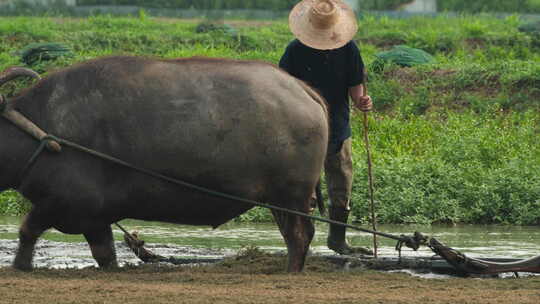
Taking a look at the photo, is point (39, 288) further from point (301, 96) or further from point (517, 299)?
point (517, 299)

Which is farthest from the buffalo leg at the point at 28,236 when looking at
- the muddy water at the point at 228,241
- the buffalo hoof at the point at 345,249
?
the buffalo hoof at the point at 345,249

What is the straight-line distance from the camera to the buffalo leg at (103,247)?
7.73 meters

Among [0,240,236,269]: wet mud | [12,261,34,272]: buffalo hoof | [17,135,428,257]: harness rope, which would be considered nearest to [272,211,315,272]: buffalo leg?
[17,135,428,257]: harness rope

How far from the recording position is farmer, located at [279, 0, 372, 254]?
327 inches

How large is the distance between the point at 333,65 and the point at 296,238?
1525 mm

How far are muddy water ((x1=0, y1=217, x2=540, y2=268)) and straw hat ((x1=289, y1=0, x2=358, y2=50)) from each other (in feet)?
6.14

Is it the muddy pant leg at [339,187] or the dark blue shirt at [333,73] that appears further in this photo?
the muddy pant leg at [339,187]

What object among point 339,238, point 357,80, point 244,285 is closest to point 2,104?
point 244,285

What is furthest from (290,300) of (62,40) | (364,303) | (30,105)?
(62,40)

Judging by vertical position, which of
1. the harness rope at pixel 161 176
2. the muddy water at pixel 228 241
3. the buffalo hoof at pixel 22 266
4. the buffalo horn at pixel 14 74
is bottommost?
the muddy water at pixel 228 241

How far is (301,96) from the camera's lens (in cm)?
768

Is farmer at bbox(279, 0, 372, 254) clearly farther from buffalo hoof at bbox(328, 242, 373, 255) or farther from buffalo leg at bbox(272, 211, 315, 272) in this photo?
buffalo leg at bbox(272, 211, 315, 272)

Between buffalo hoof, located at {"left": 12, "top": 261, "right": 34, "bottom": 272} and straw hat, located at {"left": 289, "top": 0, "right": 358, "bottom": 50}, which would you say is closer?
buffalo hoof, located at {"left": 12, "top": 261, "right": 34, "bottom": 272}

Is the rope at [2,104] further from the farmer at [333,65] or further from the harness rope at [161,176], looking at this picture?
the farmer at [333,65]
